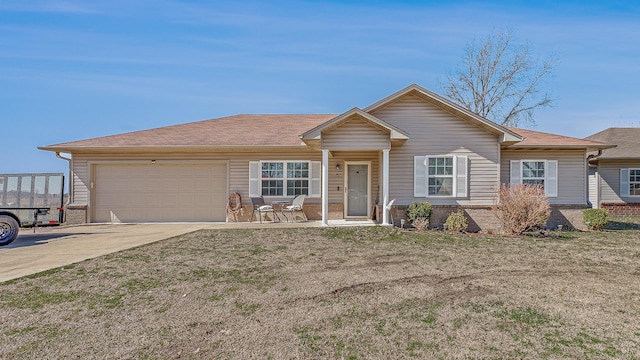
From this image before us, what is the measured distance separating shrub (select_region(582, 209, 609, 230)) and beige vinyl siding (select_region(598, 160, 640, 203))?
279 inches

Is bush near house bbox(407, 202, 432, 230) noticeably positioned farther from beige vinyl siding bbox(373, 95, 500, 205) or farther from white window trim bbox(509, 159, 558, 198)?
white window trim bbox(509, 159, 558, 198)

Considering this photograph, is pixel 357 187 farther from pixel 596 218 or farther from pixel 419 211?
pixel 596 218

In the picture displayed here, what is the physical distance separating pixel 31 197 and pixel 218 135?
5961 millimetres

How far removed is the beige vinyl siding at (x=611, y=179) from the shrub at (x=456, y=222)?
10.9 metres

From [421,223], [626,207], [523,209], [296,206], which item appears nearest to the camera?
[523,209]

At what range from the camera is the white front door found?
13.4 metres

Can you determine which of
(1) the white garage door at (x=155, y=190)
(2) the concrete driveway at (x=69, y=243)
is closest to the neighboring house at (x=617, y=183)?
(1) the white garage door at (x=155, y=190)

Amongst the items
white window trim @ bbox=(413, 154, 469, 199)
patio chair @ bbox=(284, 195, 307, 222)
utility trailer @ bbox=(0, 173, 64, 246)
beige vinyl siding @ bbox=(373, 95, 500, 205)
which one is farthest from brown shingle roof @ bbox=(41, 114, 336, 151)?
white window trim @ bbox=(413, 154, 469, 199)

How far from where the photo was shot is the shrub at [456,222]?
11367mm

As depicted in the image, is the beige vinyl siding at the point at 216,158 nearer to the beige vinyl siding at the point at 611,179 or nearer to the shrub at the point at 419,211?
the shrub at the point at 419,211

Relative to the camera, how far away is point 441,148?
12406 mm

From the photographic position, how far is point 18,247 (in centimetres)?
869

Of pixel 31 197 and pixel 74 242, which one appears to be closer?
pixel 74 242

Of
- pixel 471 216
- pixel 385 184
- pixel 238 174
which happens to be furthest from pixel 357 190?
pixel 238 174
